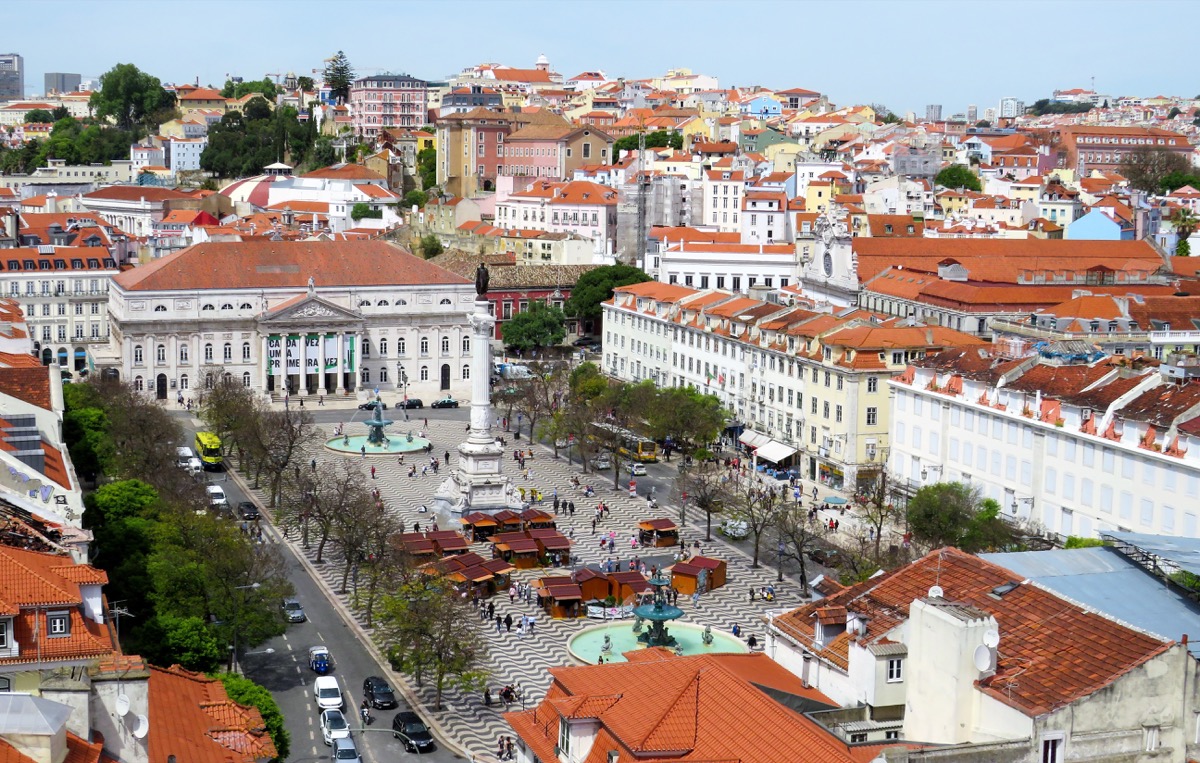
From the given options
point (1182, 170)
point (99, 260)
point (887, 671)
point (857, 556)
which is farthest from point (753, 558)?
point (1182, 170)

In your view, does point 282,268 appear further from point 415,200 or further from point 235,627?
point 415,200

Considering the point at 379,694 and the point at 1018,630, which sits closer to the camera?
the point at 1018,630

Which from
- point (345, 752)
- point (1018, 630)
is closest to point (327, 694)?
point (345, 752)

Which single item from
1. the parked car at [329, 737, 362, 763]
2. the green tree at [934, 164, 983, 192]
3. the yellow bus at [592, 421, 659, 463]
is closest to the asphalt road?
the parked car at [329, 737, 362, 763]

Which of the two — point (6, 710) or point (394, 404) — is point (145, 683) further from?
point (394, 404)

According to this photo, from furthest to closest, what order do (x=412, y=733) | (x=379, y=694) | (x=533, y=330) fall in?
(x=533, y=330), (x=379, y=694), (x=412, y=733)

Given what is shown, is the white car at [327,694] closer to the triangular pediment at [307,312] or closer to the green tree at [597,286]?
the triangular pediment at [307,312]
